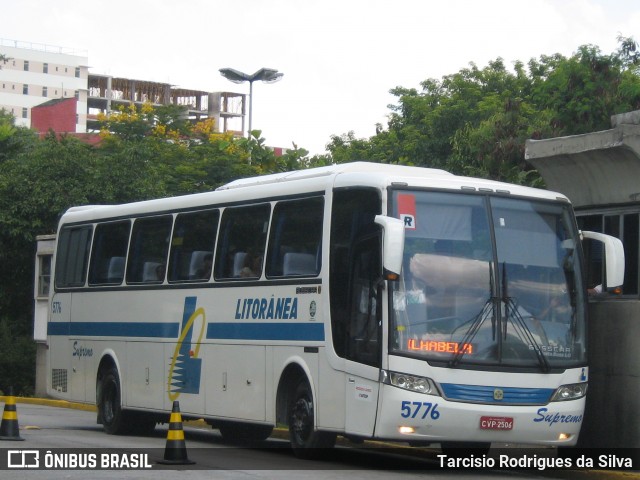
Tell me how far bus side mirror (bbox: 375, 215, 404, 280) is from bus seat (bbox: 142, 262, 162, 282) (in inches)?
266

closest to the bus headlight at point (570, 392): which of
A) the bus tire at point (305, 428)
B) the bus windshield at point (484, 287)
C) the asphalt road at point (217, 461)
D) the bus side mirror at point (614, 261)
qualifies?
the bus windshield at point (484, 287)

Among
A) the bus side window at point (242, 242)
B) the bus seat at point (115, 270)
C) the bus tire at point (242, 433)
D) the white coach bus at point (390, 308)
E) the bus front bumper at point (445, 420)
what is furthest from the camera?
the bus seat at point (115, 270)

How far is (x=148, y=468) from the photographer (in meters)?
13.6

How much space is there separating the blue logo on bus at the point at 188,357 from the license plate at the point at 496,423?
5.40 meters

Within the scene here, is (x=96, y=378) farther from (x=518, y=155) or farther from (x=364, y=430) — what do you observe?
(x=518, y=155)

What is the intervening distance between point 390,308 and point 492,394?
4.60 feet

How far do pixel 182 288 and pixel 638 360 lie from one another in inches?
267

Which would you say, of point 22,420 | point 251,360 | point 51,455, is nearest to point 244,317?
point 251,360

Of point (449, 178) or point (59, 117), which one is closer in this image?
point (449, 178)

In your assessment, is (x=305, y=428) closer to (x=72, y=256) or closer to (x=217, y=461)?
(x=217, y=461)

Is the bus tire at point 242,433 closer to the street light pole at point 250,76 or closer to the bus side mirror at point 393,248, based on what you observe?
the bus side mirror at point 393,248

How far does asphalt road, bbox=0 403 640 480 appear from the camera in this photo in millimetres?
13244

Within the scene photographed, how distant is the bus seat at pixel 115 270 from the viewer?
20547 millimetres

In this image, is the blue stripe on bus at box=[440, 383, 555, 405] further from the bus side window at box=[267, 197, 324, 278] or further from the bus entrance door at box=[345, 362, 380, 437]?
the bus side window at box=[267, 197, 324, 278]
